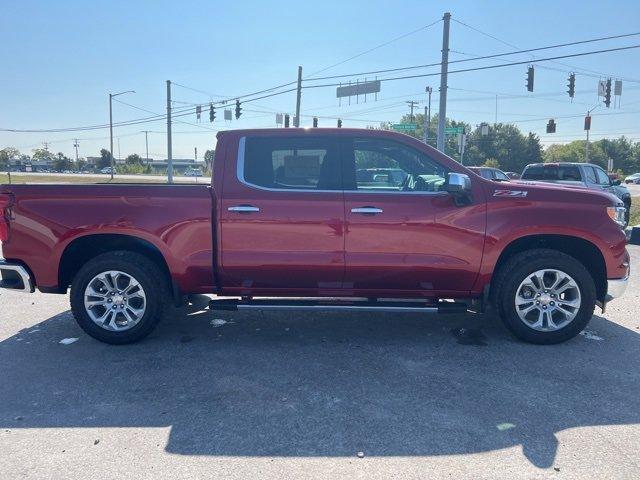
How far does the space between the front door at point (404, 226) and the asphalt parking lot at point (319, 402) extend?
25.4 inches

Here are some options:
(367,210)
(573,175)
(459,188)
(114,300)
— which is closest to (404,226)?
(367,210)

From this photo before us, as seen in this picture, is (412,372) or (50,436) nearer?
(50,436)

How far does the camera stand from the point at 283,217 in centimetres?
452

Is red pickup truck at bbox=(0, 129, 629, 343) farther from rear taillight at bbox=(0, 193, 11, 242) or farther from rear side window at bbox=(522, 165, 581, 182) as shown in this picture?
rear side window at bbox=(522, 165, 581, 182)

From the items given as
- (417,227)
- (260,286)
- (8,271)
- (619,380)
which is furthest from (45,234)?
(619,380)

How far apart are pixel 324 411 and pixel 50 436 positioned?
1.75 m

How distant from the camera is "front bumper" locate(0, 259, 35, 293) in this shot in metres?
4.72

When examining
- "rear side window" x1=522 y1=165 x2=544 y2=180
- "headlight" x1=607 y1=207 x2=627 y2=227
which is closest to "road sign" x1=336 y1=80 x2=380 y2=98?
"rear side window" x1=522 y1=165 x2=544 y2=180

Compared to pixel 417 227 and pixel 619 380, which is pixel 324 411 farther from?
pixel 619 380

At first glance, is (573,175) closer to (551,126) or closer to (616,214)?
(616,214)

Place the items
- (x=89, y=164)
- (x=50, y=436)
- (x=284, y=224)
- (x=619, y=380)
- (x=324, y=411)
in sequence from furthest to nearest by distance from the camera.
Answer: (x=89, y=164)
(x=284, y=224)
(x=619, y=380)
(x=324, y=411)
(x=50, y=436)

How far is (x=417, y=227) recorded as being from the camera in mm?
4531

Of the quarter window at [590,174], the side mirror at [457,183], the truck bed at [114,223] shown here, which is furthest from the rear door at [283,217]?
the quarter window at [590,174]

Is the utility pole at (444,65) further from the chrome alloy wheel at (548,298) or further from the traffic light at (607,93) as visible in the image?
the chrome alloy wheel at (548,298)
